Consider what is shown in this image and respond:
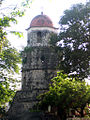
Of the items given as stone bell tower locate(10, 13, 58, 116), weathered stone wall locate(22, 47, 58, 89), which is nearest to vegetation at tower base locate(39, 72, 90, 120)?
stone bell tower locate(10, 13, 58, 116)

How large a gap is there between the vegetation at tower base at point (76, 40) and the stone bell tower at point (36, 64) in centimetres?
454

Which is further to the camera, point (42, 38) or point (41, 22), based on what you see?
point (41, 22)

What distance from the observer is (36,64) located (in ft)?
73.7

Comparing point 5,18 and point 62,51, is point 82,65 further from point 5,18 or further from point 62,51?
point 5,18

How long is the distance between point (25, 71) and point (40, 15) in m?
7.51

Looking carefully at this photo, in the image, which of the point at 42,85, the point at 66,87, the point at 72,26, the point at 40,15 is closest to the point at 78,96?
the point at 66,87

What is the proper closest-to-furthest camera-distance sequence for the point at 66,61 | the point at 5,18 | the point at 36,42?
the point at 5,18
the point at 66,61
the point at 36,42

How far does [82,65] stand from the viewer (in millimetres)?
16406

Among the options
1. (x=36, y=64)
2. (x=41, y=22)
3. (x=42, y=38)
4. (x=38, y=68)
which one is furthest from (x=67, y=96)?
(x=41, y=22)

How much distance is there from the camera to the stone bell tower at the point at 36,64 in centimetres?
2073

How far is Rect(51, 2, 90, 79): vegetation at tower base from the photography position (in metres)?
16.5

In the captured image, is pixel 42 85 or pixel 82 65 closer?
pixel 82 65

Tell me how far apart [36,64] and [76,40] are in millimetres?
6835

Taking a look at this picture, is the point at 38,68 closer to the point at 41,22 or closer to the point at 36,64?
the point at 36,64
